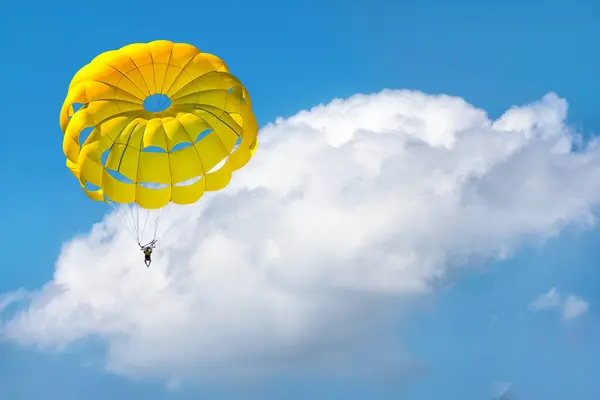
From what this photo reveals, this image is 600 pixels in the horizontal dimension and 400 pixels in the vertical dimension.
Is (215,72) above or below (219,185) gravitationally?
above

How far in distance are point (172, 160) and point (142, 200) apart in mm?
2457

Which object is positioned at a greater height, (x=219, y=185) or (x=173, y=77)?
(x=173, y=77)

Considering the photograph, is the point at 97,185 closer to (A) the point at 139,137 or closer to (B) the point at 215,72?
(A) the point at 139,137

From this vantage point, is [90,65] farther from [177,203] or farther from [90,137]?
[177,203]

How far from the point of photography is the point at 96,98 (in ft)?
211

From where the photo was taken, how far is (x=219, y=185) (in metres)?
66.1

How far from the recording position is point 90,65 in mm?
65438

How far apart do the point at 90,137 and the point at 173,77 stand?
16.2 ft

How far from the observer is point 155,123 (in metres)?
65.1

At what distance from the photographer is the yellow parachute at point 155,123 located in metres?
64.6

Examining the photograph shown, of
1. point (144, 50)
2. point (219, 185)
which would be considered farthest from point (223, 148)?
point (144, 50)

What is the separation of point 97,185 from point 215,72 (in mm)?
7850

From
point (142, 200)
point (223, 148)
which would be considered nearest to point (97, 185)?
point (142, 200)

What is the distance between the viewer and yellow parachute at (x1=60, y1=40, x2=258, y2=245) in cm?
6456
